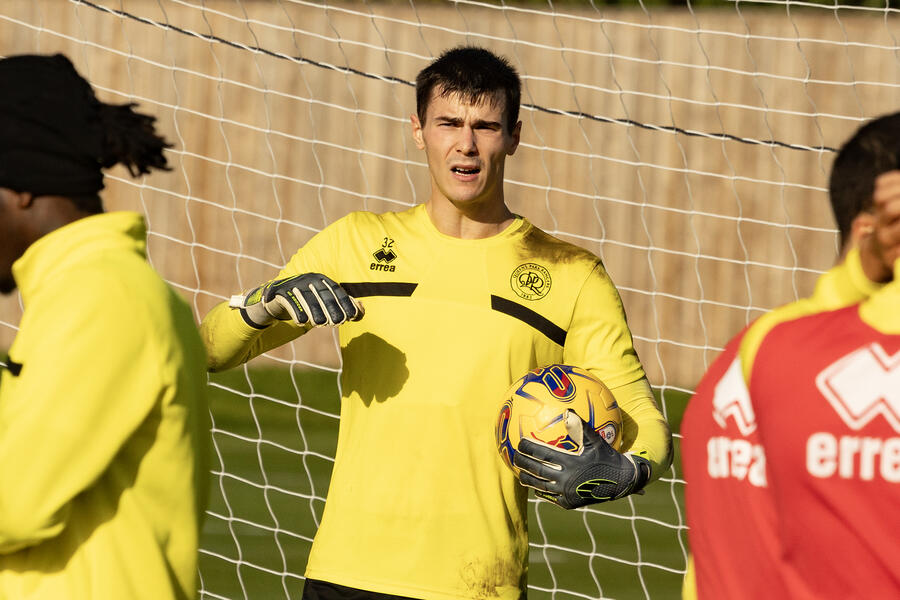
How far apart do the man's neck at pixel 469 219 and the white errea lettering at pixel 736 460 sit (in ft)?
5.41

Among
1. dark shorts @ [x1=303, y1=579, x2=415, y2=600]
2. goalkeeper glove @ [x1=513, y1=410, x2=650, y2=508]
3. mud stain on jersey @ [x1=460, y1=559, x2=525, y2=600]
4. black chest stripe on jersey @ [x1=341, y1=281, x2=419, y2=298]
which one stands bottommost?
dark shorts @ [x1=303, y1=579, x2=415, y2=600]

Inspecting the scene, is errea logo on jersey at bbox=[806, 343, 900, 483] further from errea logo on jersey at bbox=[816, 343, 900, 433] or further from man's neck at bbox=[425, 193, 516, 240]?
man's neck at bbox=[425, 193, 516, 240]

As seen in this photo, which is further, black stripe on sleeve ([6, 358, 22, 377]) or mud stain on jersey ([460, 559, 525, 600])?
mud stain on jersey ([460, 559, 525, 600])

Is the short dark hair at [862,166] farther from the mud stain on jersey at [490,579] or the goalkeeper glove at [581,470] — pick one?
the mud stain on jersey at [490,579]

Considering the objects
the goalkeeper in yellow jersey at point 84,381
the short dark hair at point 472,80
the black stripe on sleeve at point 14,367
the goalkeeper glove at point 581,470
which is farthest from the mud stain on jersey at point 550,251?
the black stripe on sleeve at point 14,367

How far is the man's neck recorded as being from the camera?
139 inches

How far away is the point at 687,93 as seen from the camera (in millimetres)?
10203

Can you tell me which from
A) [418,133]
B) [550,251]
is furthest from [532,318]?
[418,133]

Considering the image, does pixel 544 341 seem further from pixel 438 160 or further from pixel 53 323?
pixel 53 323

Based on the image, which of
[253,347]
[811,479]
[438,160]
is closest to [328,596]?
[253,347]

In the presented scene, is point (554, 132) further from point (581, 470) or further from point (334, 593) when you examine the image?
point (581, 470)

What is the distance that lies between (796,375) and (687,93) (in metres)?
8.67

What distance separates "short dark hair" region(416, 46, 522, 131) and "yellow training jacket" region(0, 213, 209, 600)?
1.43 meters

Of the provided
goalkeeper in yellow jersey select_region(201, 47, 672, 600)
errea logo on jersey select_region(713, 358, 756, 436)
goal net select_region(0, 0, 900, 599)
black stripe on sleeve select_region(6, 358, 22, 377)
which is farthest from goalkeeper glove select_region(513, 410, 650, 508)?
goal net select_region(0, 0, 900, 599)
